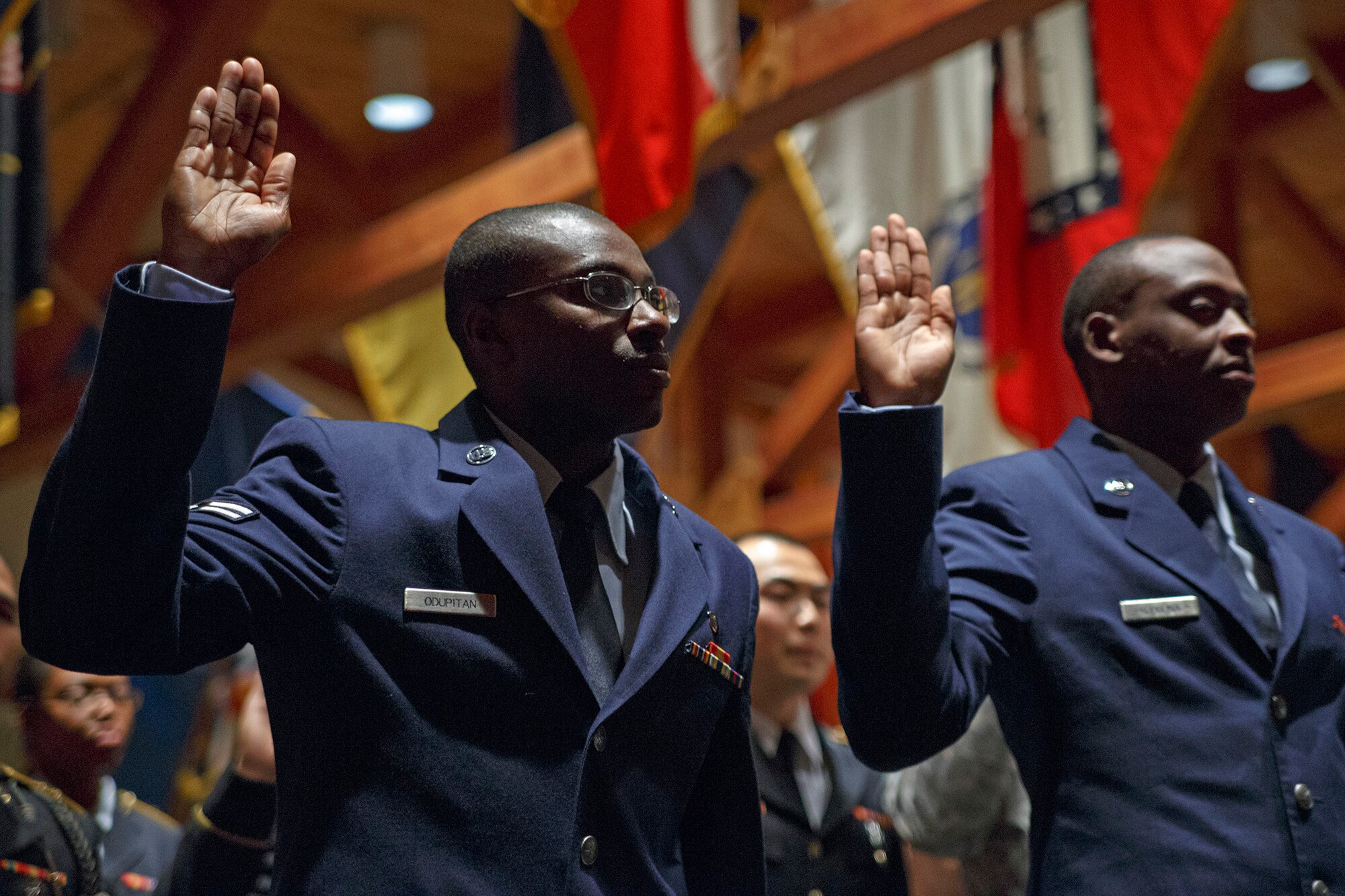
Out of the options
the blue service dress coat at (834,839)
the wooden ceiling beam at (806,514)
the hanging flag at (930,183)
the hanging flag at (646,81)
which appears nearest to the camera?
the blue service dress coat at (834,839)

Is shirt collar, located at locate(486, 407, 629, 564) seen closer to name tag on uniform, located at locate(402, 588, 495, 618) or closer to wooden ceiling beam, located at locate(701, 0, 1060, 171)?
name tag on uniform, located at locate(402, 588, 495, 618)

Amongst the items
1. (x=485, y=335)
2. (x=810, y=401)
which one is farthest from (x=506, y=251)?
(x=810, y=401)

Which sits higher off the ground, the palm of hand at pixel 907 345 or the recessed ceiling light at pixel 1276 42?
the recessed ceiling light at pixel 1276 42

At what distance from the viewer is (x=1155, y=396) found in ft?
7.79

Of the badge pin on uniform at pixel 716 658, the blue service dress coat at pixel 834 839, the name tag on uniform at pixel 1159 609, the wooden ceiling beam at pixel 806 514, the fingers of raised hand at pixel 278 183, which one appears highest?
the fingers of raised hand at pixel 278 183

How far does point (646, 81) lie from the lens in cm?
409

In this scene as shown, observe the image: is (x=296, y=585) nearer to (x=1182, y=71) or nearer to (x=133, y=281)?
(x=133, y=281)

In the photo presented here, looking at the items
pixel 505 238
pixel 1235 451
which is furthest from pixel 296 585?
pixel 1235 451

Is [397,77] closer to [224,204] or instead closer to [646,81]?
[646,81]

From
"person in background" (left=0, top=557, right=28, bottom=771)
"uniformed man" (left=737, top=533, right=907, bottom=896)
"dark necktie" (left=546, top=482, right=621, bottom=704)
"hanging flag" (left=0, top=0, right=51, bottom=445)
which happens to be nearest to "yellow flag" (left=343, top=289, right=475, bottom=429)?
"hanging flag" (left=0, top=0, right=51, bottom=445)

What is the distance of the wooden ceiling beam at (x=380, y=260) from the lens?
5535mm

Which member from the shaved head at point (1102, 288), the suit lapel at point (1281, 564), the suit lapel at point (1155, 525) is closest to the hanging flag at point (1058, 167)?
the shaved head at point (1102, 288)

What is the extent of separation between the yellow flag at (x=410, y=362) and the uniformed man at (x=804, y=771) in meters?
2.21

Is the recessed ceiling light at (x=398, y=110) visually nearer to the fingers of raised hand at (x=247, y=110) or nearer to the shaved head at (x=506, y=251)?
the shaved head at (x=506, y=251)
